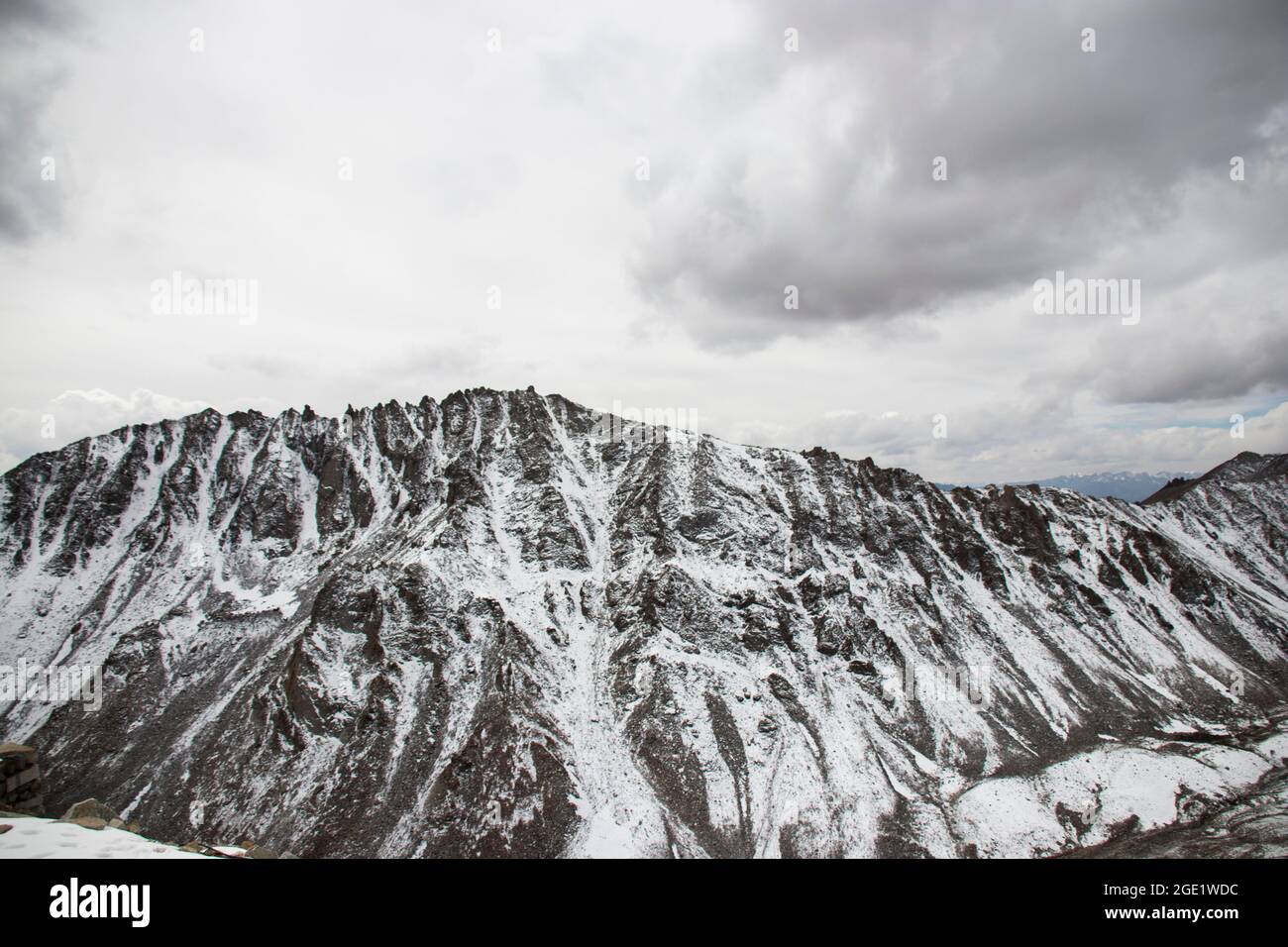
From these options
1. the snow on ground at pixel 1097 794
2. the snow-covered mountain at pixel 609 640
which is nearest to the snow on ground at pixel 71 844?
the snow-covered mountain at pixel 609 640

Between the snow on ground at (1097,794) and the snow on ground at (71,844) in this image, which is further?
the snow on ground at (1097,794)

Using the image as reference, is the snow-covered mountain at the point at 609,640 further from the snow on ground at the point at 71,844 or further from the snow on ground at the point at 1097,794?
the snow on ground at the point at 71,844

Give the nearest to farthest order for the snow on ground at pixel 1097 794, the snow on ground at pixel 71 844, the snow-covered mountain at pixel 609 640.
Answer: the snow on ground at pixel 71 844, the snow on ground at pixel 1097 794, the snow-covered mountain at pixel 609 640
